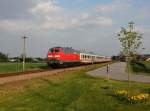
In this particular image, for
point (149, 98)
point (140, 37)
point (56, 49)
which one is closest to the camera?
point (149, 98)

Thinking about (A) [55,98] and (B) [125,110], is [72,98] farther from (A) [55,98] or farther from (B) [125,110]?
(B) [125,110]

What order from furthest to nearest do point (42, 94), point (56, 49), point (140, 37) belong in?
point (56, 49) < point (42, 94) < point (140, 37)

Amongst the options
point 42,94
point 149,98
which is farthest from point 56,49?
point 149,98

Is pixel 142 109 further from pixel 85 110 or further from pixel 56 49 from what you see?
pixel 56 49

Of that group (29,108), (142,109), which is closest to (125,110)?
(142,109)

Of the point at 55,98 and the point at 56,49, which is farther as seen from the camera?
the point at 56,49

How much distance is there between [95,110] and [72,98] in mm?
3250

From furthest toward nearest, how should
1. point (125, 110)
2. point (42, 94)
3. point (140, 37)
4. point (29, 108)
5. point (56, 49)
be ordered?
1. point (56, 49)
2. point (42, 94)
3. point (140, 37)
4. point (29, 108)
5. point (125, 110)

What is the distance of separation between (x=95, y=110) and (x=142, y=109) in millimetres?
1816

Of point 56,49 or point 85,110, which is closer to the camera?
point 85,110

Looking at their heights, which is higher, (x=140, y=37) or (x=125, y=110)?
(x=140, y=37)

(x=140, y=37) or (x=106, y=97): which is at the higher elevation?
(x=140, y=37)

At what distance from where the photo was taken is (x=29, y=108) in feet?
44.5

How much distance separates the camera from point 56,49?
53.6m
